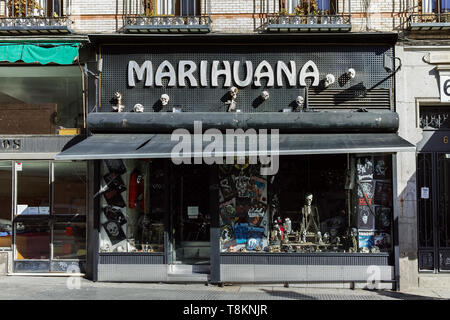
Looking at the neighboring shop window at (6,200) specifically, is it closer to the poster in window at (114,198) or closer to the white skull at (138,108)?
the poster in window at (114,198)

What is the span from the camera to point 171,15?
10969mm

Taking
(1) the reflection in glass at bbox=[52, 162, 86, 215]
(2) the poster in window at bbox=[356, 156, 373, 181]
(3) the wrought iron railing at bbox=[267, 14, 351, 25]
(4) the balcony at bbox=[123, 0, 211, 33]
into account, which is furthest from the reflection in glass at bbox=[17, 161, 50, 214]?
(2) the poster in window at bbox=[356, 156, 373, 181]

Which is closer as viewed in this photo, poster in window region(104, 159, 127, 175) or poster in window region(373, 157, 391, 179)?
poster in window region(373, 157, 391, 179)

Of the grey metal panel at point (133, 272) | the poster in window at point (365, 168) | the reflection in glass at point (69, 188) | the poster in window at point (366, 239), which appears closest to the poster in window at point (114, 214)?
the reflection in glass at point (69, 188)

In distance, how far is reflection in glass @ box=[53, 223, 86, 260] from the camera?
36.3 ft

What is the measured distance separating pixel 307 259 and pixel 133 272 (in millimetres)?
3675

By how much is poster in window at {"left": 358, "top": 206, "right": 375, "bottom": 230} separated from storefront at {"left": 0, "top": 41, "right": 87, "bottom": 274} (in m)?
6.03

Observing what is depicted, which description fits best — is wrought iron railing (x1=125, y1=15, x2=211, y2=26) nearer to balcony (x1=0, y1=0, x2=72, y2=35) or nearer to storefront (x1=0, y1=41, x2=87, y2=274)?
balcony (x1=0, y1=0, x2=72, y2=35)

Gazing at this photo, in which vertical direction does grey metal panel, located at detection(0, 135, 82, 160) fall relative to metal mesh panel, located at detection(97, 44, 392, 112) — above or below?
below

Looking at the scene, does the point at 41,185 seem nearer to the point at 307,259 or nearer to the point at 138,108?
the point at 138,108

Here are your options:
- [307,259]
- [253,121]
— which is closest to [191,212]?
[253,121]

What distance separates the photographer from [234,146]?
973 centimetres

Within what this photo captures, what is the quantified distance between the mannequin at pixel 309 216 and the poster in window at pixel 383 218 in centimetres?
123

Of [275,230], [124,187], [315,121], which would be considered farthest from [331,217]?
[124,187]
